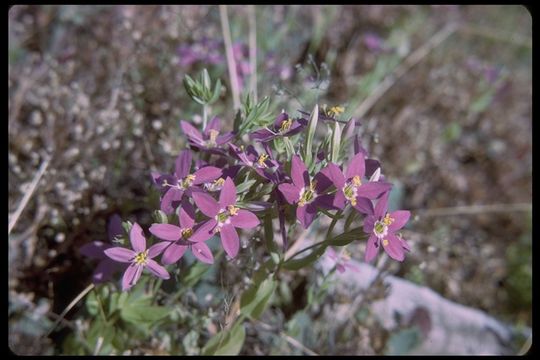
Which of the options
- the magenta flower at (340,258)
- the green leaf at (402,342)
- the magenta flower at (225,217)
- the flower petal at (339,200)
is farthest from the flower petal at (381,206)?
the green leaf at (402,342)

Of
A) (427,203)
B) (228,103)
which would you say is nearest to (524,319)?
(427,203)

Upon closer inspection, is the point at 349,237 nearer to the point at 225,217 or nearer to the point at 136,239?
the point at 225,217

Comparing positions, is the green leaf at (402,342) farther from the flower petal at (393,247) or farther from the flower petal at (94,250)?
the flower petal at (94,250)

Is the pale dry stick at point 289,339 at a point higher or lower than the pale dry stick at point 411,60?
higher

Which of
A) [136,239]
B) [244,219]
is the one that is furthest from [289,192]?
[136,239]

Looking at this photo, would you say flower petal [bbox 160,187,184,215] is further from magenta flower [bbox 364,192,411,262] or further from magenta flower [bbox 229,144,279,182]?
magenta flower [bbox 364,192,411,262]

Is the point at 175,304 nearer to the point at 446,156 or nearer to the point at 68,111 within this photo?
the point at 68,111
